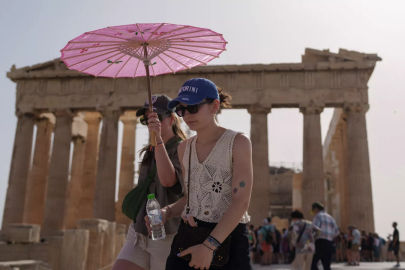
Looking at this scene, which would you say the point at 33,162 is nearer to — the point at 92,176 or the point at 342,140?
the point at 92,176

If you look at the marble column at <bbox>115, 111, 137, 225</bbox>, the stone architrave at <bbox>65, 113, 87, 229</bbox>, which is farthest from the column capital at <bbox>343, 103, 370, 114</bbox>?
the stone architrave at <bbox>65, 113, 87, 229</bbox>

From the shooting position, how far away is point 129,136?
104 ft

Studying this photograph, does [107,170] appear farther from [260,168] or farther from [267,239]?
[267,239]

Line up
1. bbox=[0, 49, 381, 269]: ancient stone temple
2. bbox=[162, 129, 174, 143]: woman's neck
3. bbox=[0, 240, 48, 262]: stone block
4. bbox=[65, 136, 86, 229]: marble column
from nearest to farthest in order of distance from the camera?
bbox=[162, 129, 174, 143]: woman's neck, bbox=[0, 240, 48, 262]: stone block, bbox=[0, 49, 381, 269]: ancient stone temple, bbox=[65, 136, 86, 229]: marble column

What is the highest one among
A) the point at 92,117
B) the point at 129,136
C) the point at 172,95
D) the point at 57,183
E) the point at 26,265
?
the point at 172,95

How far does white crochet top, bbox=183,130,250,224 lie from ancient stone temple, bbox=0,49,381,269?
2136cm

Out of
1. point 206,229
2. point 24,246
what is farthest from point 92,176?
point 206,229

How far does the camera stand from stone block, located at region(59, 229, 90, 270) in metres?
10.8

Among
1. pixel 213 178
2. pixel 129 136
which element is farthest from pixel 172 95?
pixel 213 178

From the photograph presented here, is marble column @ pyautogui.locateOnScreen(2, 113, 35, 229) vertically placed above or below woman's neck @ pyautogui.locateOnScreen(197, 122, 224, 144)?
above

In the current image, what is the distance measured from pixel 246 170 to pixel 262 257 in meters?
17.3

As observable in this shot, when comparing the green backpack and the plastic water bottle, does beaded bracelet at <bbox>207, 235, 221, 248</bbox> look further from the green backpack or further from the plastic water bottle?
the green backpack

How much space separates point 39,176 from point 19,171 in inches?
88.4

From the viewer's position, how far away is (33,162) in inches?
1191
